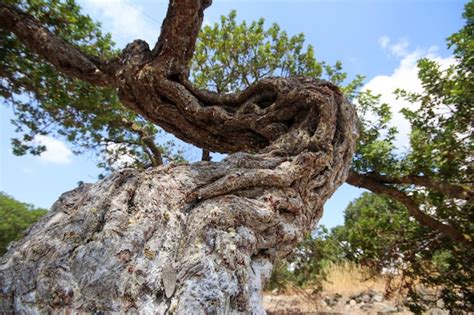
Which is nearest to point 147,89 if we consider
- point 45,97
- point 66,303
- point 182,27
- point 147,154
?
point 182,27

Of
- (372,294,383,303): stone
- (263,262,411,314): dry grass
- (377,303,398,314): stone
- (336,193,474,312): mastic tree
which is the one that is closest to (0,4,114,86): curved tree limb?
(336,193,474,312): mastic tree

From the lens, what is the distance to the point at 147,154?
759 centimetres

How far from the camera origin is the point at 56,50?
4.11m

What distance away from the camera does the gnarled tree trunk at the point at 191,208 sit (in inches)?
55.2

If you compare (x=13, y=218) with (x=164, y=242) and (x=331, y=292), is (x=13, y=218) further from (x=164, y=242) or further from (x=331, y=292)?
(x=331, y=292)

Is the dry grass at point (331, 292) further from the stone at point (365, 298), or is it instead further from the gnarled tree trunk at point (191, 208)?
the gnarled tree trunk at point (191, 208)

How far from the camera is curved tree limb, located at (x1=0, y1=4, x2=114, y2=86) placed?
413 centimetres

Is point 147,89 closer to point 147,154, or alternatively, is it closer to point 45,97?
point 45,97

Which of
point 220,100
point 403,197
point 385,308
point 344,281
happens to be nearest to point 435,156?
point 403,197

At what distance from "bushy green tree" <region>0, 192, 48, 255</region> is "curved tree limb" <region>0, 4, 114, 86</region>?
10.9ft

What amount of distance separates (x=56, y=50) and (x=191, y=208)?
335 cm

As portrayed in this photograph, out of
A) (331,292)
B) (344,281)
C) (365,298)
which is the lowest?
(365,298)

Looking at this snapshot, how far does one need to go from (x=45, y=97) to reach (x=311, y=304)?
774cm

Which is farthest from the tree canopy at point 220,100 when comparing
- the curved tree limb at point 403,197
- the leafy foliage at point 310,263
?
the leafy foliage at point 310,263
